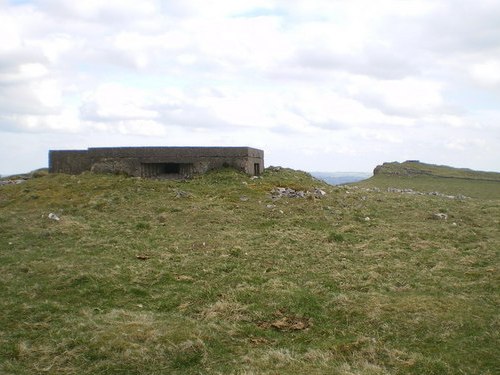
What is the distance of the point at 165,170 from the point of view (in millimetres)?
24281

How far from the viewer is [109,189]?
20.9 meters

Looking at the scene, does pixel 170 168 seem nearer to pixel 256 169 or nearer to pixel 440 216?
pixel 256 169

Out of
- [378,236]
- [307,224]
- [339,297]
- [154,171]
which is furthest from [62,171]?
[339,297]

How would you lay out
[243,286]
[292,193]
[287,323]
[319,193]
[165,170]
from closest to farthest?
[287,323] < [243,286] < [292,193] < [319,193] < [165,170]

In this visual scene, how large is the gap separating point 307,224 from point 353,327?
26.3 feet

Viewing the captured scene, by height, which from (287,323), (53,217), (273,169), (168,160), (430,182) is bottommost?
(287,323)

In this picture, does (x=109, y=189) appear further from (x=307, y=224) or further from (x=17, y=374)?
(x=17, y=374)

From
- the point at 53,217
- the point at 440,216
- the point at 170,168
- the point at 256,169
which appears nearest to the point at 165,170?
the point at 170,168

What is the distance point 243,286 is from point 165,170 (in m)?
14.2

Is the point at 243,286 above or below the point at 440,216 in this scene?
below

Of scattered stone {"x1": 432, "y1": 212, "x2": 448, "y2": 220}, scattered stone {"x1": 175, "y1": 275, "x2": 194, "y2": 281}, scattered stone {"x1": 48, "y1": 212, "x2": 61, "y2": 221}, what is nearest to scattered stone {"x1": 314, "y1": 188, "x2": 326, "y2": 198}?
scattered stone {"x1": 432, "y1": 212, "x2": 448, "y2": 220}

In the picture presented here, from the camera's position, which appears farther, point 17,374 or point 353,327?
point 353,327

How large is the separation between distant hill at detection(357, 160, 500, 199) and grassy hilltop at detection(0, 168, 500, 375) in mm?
15081

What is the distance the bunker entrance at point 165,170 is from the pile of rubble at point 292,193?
4.68 meters
